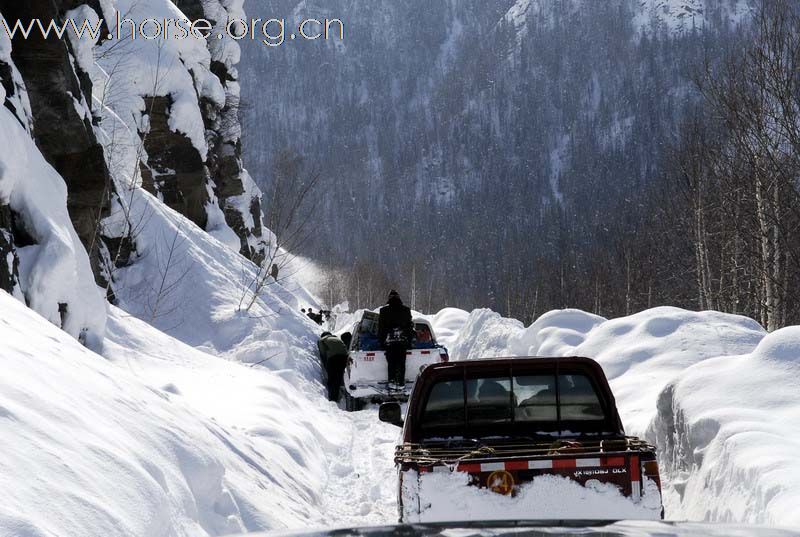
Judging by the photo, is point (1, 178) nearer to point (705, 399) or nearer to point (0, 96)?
point (0, 96)

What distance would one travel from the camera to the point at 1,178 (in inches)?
360

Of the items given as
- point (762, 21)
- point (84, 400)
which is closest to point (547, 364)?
point (84, 400)

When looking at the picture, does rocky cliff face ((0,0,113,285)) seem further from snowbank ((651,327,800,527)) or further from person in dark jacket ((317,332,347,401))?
snowbank ((651,327,800,527))

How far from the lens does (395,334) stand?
43.0 ft

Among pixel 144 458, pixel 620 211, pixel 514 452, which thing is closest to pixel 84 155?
pixel 144 458

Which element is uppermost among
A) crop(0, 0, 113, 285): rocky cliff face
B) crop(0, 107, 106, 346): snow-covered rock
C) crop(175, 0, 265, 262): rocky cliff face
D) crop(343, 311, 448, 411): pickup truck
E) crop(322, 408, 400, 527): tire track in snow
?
crop(175, 0, 265, 262): rocky cliff face

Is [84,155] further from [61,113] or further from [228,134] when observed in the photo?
[228,134]

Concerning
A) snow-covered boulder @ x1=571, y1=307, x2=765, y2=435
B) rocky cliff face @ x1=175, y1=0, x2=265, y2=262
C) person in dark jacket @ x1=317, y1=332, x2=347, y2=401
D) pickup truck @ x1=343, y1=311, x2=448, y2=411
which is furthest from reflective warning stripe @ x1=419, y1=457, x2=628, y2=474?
rocky cliff face @ x1=175, y1=0, x2=265, y2=262

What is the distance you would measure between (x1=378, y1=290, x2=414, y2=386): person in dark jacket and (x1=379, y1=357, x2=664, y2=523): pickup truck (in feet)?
22.6

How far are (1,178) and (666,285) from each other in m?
46.8

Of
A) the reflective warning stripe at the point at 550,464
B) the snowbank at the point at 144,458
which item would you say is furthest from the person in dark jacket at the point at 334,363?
the reflective warning stripe at the point at 550,464

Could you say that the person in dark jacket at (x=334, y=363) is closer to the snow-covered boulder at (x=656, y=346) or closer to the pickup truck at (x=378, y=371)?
the pickup truck at (x=378, y=371)

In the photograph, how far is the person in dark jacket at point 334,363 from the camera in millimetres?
15352

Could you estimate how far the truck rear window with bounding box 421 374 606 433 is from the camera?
5.64 meters
